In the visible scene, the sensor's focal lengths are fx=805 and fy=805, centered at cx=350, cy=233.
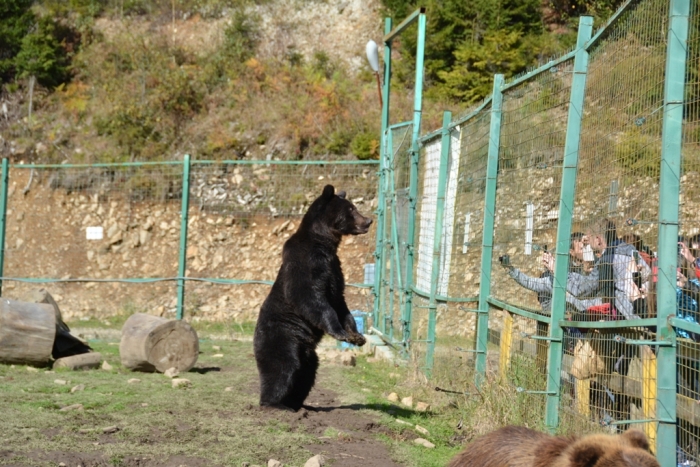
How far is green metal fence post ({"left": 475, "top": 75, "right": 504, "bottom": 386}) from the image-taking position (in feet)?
24.2

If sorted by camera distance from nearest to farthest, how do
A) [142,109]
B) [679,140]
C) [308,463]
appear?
[679,140], [308,463], [142,109]

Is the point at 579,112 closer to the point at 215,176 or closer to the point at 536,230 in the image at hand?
the point at 536,230

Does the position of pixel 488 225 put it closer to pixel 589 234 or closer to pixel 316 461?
pixel 589 234

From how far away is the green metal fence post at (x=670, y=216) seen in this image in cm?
409

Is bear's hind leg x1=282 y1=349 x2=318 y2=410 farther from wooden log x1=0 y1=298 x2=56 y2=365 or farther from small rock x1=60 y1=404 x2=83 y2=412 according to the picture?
wooden log x1=0 y1=298 x2=56 y2=365

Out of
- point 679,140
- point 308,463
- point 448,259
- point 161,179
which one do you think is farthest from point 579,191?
point 161,179

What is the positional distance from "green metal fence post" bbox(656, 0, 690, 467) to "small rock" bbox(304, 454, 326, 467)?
226 cm

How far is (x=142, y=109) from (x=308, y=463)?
741 inches

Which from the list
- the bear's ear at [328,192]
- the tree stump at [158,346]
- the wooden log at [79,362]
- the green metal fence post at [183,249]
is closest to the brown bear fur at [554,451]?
the bear's ear at [328,192]

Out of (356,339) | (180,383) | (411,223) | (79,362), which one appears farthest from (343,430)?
(411,223)

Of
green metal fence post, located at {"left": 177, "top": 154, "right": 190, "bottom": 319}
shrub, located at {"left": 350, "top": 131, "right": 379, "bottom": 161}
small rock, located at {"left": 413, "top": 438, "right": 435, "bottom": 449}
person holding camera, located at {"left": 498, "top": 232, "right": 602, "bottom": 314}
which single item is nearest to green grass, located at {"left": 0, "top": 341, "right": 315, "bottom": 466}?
small rock, located at {"left": 413, "top": 438, "right": 435, "bottom": 449}

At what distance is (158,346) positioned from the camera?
9461mm

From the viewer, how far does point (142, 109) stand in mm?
22719

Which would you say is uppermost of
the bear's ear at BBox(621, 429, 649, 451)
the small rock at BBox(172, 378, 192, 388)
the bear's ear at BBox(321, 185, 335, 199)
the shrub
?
the shrub
